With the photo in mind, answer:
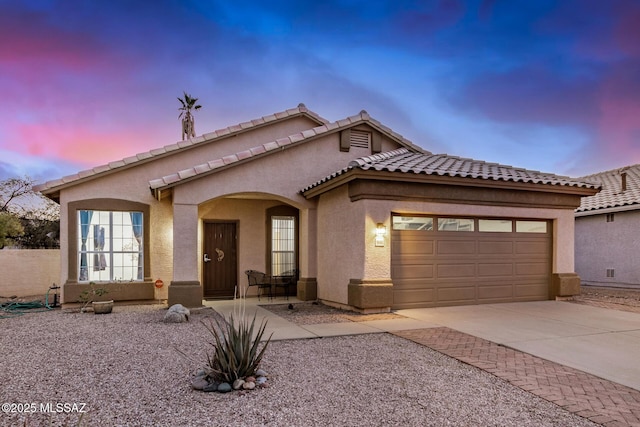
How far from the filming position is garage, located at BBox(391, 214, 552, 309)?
1021cm

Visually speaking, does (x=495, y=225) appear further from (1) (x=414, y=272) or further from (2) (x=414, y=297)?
(2) (x=414, y=297)

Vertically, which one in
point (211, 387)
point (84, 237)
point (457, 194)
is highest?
point (457, 194)

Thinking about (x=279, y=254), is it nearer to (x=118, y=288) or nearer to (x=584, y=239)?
(x=118, y=288)

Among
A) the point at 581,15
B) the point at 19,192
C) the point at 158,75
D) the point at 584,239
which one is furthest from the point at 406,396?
the point at 19,192

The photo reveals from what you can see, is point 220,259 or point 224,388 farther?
point 220,259

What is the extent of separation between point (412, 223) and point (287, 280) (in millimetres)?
5103

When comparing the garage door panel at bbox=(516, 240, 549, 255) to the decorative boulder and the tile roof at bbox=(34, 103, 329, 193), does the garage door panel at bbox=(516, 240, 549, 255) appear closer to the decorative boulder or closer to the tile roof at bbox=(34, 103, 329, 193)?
the tile roof at bbox=(34, 103, 329, 193)

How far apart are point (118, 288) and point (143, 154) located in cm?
387

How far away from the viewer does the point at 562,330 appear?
772cm

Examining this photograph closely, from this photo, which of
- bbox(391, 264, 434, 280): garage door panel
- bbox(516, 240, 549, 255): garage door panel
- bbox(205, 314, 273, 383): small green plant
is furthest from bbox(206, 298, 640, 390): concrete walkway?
bbox(205, 314, 273, 383): small green plant

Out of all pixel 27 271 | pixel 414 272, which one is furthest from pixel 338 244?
pixel 27 271

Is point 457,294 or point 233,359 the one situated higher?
point 233,359

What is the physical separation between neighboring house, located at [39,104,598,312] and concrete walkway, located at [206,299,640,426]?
3.33ft

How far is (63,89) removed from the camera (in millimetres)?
13898
